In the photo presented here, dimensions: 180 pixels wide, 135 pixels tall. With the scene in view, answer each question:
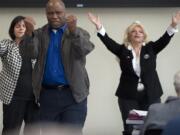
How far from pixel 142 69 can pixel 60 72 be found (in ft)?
3.98

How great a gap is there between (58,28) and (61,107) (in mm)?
620

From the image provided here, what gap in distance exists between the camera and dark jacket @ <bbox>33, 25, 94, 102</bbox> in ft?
11.4

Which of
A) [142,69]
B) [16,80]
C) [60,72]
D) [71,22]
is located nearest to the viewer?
[71,22]

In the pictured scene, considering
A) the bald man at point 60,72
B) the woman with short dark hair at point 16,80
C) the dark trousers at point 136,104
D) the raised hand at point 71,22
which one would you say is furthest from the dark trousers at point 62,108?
the dark trousers at point 136,104

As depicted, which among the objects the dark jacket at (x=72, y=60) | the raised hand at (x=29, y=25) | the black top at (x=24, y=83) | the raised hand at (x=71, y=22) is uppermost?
the raised hand at (x=71, y=22)

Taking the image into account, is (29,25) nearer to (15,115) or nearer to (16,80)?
(16,80)

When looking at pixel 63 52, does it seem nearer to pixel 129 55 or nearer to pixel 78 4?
pixel 129 55

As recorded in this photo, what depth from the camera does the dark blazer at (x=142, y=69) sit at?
4.48 meters

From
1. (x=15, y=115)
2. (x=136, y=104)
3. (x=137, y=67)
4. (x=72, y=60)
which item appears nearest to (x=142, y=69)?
(x=137, y=67)

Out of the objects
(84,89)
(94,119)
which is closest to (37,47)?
(84,89)

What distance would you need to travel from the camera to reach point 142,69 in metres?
4.47

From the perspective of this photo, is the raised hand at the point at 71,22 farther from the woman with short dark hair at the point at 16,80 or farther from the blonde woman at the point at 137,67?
the blonde woman at the point at 137,67

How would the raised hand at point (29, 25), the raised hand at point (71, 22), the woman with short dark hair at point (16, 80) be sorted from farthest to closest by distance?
the woman with short dark hair at point (16, 80), the raised hand at point (29, 25), the raised hand at point (71, 22)

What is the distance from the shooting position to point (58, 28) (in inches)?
141
